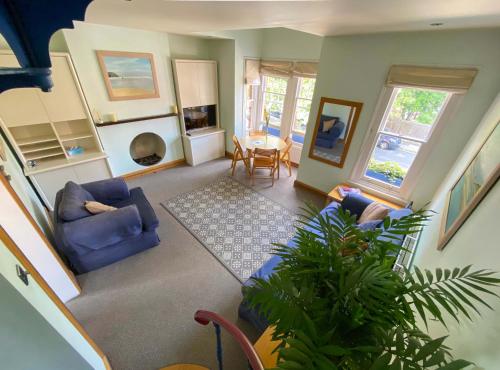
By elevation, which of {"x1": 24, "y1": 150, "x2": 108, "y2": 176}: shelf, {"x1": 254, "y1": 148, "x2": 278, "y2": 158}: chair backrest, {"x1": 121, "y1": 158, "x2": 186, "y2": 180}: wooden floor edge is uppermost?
{"x1": 254, "y1": 148, "x2": 278, "y2": 158}: chair backrest

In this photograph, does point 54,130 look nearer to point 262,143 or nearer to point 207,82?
point 207,82

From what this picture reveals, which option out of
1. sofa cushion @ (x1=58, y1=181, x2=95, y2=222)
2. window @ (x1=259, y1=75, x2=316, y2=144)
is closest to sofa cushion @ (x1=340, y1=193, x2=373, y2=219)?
window @ (x1=259, y1=75, x2=316, y2=144)

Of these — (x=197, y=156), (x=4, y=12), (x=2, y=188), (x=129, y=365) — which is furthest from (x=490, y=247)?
(x=197, y=156)

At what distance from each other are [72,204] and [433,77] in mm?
4032

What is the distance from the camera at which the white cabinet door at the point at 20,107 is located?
2.51m

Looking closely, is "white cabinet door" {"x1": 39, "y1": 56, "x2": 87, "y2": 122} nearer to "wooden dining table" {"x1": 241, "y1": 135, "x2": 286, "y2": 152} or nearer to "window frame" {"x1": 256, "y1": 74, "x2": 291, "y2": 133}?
"wooden dining table" {"x1": 241, "y1": 135, "x2": 286, "y2": 152}

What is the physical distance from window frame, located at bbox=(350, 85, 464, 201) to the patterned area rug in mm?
1248

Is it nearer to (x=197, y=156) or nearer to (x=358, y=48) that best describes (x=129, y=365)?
(x=197, y=156)

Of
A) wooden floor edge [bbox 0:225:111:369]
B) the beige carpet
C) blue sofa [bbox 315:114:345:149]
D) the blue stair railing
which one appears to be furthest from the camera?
blue sofa [bbox 315:114:345:149]

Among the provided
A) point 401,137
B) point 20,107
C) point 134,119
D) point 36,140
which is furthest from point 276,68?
point 36,140

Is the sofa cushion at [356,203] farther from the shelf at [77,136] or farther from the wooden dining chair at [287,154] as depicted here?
the shelf at [77,136]

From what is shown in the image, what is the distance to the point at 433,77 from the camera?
7.22 feet

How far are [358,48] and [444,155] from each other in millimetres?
1635

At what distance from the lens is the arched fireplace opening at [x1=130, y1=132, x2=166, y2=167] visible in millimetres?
4309
